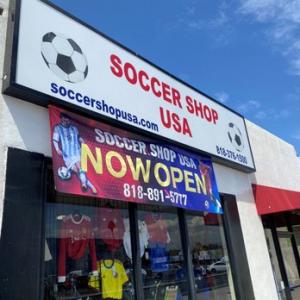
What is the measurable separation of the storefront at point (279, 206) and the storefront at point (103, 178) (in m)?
1.39

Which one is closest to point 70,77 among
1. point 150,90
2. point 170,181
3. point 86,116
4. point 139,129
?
point 86,116

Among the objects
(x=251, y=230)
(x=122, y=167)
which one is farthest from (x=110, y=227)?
(x=251, y=230)

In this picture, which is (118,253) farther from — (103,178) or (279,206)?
(279,206)

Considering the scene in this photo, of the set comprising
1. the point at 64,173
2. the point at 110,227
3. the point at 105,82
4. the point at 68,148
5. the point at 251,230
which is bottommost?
the point at 110,227

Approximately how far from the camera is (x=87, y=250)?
4.38 meters

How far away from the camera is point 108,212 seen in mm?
4781

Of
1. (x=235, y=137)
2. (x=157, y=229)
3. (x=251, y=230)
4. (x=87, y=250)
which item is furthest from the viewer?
(x=235, y=137)

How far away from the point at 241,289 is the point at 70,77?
4.61m

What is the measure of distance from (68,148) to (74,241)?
112cm

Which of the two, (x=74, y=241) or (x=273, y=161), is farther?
(x=273, y=161)

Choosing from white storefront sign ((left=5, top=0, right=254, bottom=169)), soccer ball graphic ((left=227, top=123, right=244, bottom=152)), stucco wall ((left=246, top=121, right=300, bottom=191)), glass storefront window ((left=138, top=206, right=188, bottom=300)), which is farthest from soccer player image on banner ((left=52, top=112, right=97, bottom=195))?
stucco wall ((left=246, top=121, right=300, bottom=191))

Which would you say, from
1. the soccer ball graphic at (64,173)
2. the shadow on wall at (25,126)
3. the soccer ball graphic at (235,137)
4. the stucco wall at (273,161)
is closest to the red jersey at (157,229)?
the soccer ball graphic at (64,173)

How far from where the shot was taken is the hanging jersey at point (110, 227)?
4.65 meters

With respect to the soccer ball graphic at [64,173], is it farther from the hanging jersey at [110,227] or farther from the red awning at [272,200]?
the red awning at [272,200]
